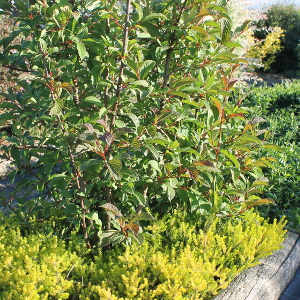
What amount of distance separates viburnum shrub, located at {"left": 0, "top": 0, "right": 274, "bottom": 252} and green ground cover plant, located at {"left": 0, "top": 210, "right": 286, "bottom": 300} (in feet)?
0.48

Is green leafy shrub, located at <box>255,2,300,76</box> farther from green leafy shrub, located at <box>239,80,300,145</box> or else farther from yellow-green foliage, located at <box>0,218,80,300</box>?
yellow-green foliage, located at <box>0,218,80,300</box>

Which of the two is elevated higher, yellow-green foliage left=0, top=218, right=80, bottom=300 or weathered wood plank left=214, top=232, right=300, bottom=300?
yellow-green foliage left=0, top=218, right=80, bottom=300

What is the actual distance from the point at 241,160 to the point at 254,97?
4135 mm

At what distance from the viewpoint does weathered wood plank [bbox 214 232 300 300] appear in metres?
1.85

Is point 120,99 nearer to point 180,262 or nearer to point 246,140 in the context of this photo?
point 246,140

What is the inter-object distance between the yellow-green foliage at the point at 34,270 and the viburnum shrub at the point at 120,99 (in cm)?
21

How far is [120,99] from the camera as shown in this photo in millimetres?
1629

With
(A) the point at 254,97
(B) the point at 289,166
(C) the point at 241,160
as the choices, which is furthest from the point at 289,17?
(C) the point at 241,160

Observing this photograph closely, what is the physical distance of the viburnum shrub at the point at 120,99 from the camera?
1.56 m

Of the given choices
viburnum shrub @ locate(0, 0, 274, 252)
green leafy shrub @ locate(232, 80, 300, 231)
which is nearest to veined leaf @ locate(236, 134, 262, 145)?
viburnum shrub @ locate(0, 0, 274, 252)

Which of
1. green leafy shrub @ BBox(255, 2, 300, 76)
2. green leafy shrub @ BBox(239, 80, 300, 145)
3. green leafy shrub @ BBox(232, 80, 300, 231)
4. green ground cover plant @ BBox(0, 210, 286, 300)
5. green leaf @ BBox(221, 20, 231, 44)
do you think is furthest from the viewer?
green leafy shrub @ BBox(255, 2, 300, 76)

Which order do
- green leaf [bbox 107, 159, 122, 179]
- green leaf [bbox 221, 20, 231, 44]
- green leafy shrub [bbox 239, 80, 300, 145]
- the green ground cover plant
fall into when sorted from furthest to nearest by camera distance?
green leafy shrub [bbox 239, 80, 300, 145] → green leaf [bbox 221, 20, 231, 44] → the green ground cover plant → green leaf [bbox 107, 159, 122, 179]

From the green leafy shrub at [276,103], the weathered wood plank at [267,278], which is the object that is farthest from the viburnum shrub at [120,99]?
the green leafy shrub at [276,103]

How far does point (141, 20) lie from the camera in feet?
5.30
